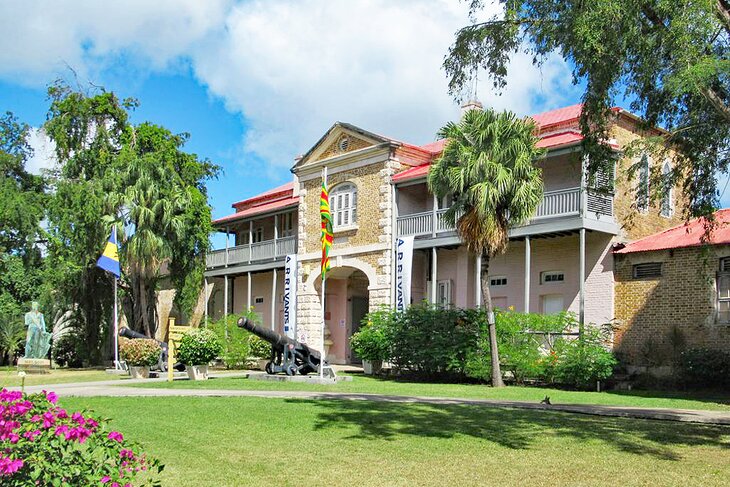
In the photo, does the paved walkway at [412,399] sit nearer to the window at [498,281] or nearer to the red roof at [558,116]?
the window at [498,281]

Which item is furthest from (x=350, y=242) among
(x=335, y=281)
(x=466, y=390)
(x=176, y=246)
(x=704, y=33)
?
(x=704, y=33)

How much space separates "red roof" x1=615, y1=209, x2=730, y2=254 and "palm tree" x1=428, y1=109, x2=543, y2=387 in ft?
13.2

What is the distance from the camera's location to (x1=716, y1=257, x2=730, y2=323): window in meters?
20.2

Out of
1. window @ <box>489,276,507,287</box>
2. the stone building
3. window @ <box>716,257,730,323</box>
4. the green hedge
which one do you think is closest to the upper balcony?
window @ <box>489,276,507,287</box>

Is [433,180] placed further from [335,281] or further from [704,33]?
[335,281]

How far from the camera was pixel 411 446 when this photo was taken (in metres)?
9.29

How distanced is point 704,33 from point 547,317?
12065mm

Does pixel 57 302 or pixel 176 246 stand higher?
pixel 176 246

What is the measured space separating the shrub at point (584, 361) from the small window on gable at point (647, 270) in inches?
95.5

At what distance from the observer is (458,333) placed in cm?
2178

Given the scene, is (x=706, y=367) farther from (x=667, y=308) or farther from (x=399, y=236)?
(x=399, y=236)

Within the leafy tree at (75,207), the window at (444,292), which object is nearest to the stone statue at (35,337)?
the leafy tree at (75,207)

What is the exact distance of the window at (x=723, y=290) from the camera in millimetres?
20188

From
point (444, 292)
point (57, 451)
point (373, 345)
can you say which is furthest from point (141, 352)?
point (57, 451)
